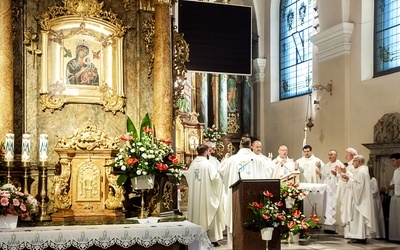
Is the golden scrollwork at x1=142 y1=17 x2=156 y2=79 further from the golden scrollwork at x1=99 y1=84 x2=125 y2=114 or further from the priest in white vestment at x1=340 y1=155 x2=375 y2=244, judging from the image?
the priest in white vestment at x1=340 y1=155 x2=375 y2=244

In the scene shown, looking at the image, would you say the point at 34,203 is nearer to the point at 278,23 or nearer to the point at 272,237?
the point at 272,237

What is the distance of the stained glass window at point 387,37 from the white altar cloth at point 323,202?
3.39 m

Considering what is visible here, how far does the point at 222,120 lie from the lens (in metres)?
18.5

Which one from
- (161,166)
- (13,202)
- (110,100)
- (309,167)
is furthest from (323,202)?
(13,202)

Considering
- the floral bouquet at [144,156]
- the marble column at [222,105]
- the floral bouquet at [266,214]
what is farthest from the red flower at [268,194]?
the marble column at [222,105]

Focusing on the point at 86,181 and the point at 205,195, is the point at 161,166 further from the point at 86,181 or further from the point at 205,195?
the point at 205,195

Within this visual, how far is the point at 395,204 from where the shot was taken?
468 inches

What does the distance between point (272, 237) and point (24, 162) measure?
3.64 metres

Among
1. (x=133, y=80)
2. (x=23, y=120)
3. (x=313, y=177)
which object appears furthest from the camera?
(x=313, y=177)

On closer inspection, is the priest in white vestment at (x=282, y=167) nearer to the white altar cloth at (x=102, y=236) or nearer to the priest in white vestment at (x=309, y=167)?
the priest in white vestment at (x=309, y=167)

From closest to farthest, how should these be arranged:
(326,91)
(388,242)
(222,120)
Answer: (388,242)
(326,91)
(222,120)

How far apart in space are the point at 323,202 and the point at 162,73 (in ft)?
18.7

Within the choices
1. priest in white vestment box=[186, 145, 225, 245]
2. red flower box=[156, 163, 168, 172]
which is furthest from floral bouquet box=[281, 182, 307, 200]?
red flower box=[156, 163, 168, 172]

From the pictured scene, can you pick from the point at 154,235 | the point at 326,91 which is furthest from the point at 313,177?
the point at 154,235
